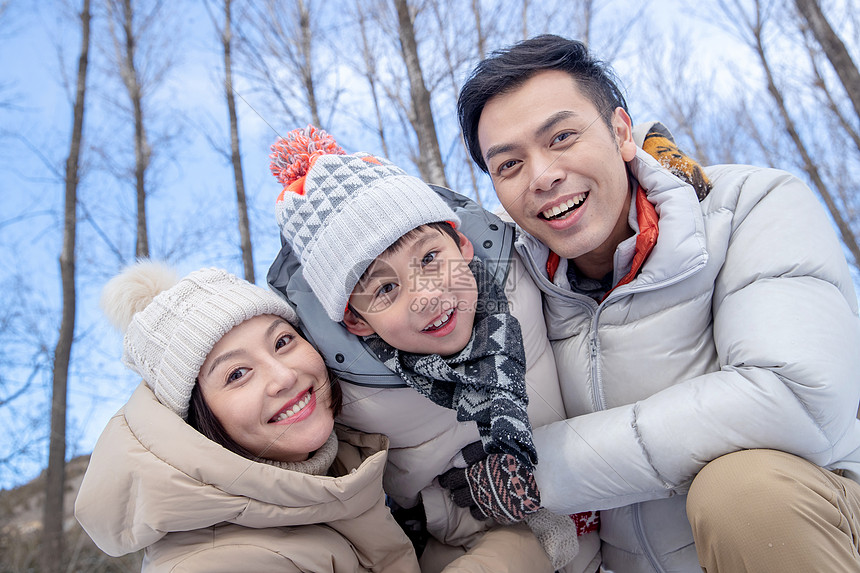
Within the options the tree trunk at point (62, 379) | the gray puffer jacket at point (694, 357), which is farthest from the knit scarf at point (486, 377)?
the tree trunk at point (62, 379)

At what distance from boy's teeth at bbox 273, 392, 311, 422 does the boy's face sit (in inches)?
14.0

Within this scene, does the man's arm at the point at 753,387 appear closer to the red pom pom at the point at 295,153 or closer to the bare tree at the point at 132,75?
the red pom pom at the point at 295,153

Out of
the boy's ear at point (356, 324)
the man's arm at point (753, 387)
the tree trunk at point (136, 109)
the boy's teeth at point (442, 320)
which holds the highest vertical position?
the tree trunk at point (136, 109)

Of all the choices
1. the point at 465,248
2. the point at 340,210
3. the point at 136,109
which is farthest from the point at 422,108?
the point at 136,109

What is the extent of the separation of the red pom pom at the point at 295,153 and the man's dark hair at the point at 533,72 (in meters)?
0.61

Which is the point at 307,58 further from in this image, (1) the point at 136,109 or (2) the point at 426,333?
(2) the point at 426,333

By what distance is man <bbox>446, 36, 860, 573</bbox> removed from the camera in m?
1.48

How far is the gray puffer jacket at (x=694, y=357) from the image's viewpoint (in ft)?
5.11

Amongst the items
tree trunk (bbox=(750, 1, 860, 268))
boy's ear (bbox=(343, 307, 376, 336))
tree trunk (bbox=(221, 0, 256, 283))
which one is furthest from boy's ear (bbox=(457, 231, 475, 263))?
tree trunk (bbox=(750, 1, 860, 268))

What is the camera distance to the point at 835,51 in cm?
518

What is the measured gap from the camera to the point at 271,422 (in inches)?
71.6

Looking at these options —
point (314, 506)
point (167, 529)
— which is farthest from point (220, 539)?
point (314, 506)

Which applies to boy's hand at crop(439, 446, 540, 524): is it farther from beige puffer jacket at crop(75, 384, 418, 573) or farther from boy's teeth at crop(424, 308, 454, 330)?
boy's teeth at crop(424, 308, 454, 330)

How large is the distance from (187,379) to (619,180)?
175 cm
